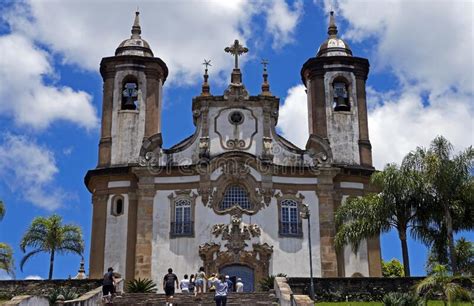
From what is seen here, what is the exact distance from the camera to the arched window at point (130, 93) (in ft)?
125

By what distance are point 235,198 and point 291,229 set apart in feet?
10.2

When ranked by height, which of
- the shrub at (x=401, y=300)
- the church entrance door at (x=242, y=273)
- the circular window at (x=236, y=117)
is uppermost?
the circular window at (x=236, y=117)

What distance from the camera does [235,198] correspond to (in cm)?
3428

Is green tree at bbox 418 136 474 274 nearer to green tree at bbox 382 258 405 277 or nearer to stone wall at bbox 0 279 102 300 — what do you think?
stone wall at bbox 0 279 102 300

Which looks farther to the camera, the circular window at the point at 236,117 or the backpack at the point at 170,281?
the circular window at the point at 236,117

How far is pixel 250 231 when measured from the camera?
3325 centimetres

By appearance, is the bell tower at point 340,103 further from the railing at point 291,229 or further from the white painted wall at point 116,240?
the white painted wall at point 116,240

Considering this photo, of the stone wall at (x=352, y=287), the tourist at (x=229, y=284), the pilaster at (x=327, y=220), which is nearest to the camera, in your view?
the stone wall at (x=352, y=287)

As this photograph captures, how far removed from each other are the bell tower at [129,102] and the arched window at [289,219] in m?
7.91

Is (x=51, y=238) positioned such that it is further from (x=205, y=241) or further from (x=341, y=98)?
(x=341, y=98)

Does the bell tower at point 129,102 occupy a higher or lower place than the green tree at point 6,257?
higher

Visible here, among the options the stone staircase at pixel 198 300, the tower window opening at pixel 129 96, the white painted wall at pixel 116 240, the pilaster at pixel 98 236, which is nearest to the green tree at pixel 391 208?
the stone staircase at pixel 198 300

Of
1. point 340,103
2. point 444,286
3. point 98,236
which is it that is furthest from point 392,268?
point 444,286

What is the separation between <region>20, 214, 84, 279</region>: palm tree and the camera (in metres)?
36.0
